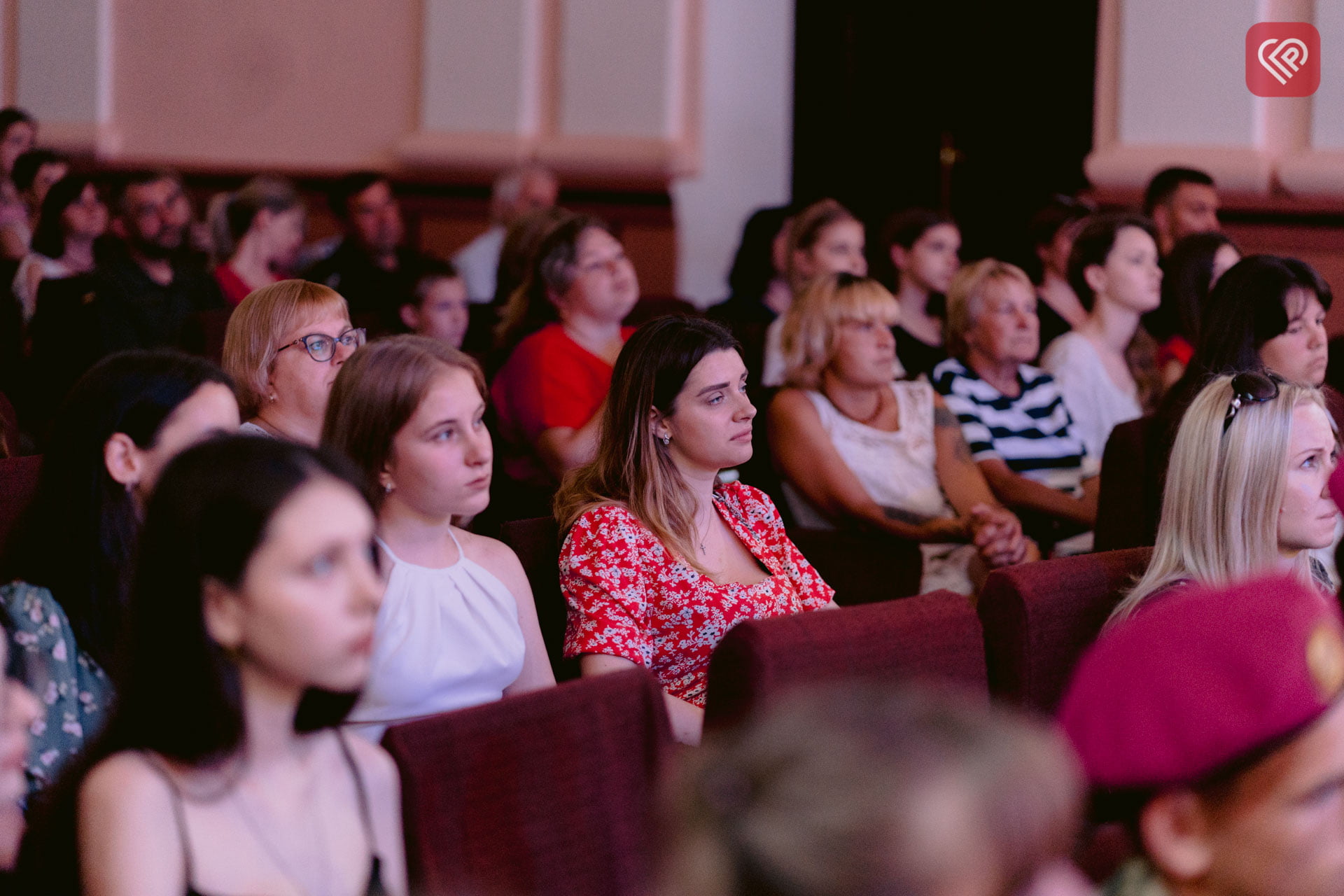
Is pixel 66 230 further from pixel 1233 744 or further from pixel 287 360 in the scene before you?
pixel 1233 744

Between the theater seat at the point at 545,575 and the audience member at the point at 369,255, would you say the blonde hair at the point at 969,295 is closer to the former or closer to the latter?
the audience member at the point at 369,255

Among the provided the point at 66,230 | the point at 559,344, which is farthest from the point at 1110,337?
the point at 66,230

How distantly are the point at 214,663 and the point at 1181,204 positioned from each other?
4318 mm

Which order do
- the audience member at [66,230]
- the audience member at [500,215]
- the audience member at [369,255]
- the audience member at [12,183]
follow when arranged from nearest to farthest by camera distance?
the audience member at [369,255], the audience member at [66,230], the audience member at [12,183], the audience member at [500,215]

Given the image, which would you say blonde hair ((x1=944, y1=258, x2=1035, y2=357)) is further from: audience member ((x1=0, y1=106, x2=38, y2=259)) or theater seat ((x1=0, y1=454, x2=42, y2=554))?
audience member ((x1=0, y1=106, x2=38, y2=259))

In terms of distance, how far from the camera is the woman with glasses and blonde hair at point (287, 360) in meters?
2.75

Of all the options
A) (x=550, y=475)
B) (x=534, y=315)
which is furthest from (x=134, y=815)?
(x=534, y=315)

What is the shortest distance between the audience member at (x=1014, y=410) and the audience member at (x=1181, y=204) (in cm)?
109

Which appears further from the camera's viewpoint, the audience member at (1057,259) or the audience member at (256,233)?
the audience member at (256,233)

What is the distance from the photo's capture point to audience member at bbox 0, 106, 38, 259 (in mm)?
5730

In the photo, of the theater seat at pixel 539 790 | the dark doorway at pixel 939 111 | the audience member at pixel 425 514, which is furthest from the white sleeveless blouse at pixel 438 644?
the dark doorway at pixel 939 111

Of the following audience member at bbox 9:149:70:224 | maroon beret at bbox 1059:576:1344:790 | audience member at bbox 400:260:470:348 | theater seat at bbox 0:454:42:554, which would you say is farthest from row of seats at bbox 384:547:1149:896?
audience member at bbox 9:149:70:224

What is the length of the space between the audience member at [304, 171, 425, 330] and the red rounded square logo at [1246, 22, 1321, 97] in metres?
3.01

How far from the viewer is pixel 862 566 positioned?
339 centimetres
